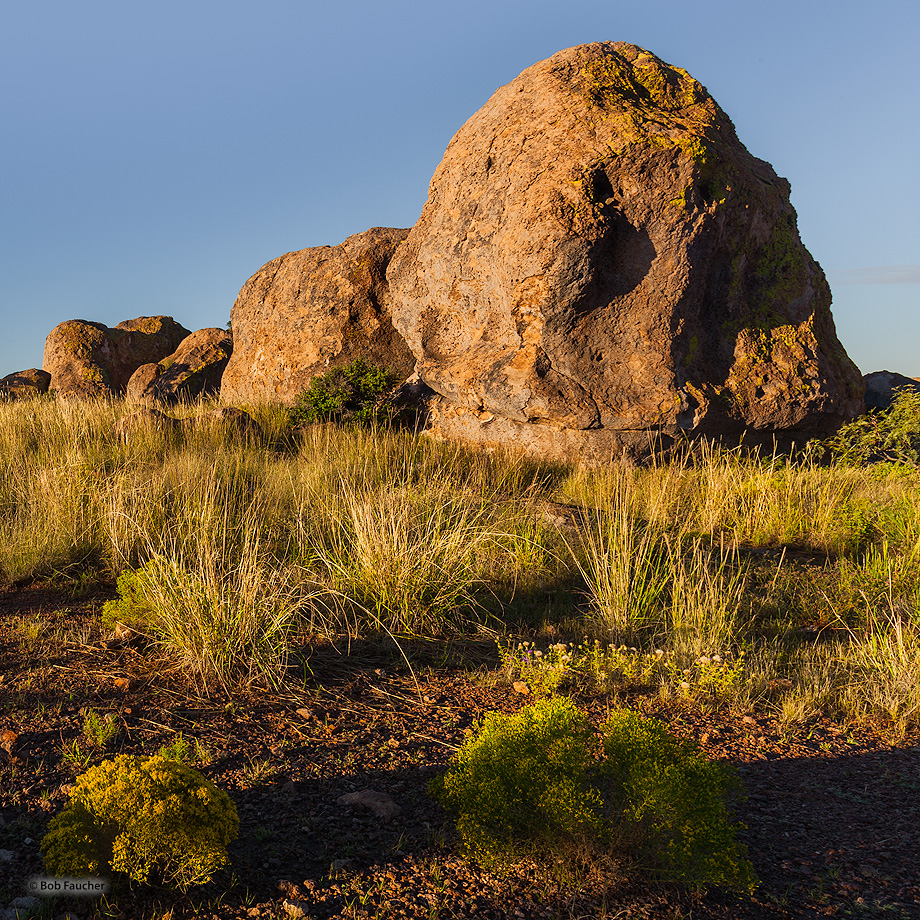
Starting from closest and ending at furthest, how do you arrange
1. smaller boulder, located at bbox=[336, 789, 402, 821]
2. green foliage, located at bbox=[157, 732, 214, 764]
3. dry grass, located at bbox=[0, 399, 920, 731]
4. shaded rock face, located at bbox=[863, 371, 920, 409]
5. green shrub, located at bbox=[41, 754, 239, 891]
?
1. green shrub, located at bbox=[41, 754, 239, 891]
2. smaller boulder, located at bbox=[336, 789, 402, 821]
3. green foliage, located at bbox=[157, 732, 214, 764]
4. dry grass, located at bbox=[0, 399, 920, 731]
5. shaded rock face, located at bbox=[863, 371, 920, 409]

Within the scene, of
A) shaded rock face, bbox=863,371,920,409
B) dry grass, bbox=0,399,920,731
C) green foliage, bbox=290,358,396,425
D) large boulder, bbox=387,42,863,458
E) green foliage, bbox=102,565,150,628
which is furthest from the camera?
shaded rock face, bbox=863,371,920,409

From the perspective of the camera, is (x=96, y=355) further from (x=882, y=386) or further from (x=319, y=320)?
(x=882, y=386)

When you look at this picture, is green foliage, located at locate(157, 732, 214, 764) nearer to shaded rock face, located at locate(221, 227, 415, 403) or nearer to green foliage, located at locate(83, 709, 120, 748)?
green foliage, located at locate(83, 709, 120, 748)

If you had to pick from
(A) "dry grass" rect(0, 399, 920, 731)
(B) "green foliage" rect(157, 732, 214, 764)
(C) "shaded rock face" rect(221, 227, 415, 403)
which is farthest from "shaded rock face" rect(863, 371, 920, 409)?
(B) "green foliage" rect(157, 732, 214, 764)

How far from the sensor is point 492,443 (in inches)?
384

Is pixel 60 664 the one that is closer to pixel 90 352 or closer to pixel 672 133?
pixel 672 133

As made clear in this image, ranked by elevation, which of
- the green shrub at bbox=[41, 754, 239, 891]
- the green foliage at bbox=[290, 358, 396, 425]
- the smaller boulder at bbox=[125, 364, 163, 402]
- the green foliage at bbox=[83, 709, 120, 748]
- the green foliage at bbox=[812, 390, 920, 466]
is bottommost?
the green foliage at bbox=[83, 709, 120, 748]

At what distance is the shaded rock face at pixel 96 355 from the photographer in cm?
1602

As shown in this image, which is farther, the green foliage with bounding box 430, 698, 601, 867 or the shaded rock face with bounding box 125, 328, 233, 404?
the shaded rock face with bounding box 125, 328, 233, 404

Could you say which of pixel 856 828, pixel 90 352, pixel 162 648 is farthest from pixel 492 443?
pixel 90 352

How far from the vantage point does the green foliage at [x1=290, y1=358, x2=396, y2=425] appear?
35.0ft

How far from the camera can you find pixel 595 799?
2.08 meters

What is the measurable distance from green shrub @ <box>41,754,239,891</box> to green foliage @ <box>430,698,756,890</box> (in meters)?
0.72

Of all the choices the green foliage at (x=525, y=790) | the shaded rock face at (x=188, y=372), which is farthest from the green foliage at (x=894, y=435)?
the shaded rock face at (x=188, y=372)
